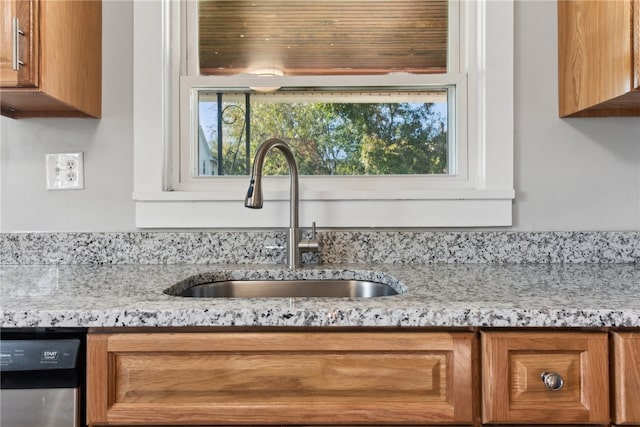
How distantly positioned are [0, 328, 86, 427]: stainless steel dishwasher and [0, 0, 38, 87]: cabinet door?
25.2 inches

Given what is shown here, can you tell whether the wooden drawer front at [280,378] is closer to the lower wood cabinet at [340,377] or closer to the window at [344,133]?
the lower wood cabinet at [340,377]

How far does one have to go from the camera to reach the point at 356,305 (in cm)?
81

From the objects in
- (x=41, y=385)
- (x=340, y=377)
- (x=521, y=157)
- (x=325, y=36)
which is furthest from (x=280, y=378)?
(x=325, y=36)

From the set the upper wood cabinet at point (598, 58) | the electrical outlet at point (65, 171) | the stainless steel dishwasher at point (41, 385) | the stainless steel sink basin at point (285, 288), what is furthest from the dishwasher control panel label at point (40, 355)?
the upper wood cabinet at point (598, 58)

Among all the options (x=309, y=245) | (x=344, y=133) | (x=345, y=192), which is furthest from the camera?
(x=344, y=133)

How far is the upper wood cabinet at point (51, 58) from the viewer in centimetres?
105

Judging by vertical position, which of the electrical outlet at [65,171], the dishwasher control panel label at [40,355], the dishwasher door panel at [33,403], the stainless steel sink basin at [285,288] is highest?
the electrical outlet at [65,171]

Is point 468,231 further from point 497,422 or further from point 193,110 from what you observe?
point 193,110

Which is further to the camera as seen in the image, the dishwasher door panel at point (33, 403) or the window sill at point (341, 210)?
the window sill at point (341, 210)

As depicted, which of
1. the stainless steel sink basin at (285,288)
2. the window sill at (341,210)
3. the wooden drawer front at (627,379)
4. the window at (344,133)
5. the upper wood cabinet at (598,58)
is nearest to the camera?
the wooden drawer front at (627,379)

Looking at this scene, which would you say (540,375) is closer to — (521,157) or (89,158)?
(521,157)

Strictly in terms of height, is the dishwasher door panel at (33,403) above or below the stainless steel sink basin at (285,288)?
below

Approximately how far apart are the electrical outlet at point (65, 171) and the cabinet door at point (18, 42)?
0.35 m

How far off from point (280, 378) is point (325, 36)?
111 centimetres
